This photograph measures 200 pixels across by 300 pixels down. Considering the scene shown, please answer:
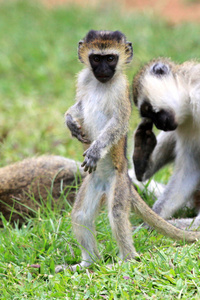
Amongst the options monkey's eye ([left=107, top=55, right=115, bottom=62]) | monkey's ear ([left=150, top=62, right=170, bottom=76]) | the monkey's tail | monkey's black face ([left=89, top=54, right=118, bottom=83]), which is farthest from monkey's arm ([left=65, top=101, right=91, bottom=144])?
monkey's ear ([left=150, top=62, right=170, bottom=76])

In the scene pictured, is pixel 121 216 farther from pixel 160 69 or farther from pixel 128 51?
pixel 160 69

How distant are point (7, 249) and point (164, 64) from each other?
2.66 m

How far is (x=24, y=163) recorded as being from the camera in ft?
21.1

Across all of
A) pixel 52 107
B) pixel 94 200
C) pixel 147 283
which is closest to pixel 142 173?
pixel 94 200

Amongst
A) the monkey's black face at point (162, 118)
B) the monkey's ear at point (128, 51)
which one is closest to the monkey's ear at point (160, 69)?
the monkey's black face at point (162, 118)

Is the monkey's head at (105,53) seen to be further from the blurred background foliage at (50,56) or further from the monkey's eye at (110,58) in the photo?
the blurred background foliage at (50,56)

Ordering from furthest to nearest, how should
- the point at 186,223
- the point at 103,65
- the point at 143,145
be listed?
the point at 143,145
the point at 186,223
the point at 103,65

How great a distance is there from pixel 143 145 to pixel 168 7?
9971 mm

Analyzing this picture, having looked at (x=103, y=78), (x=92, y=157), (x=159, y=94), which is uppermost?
(x=103, y=78)

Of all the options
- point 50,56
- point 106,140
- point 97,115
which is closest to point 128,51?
point 97,115

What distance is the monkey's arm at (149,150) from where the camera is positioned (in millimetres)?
5777

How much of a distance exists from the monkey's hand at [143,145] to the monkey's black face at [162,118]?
154mm

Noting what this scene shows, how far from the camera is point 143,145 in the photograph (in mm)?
5902

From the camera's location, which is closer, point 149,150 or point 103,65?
point 103,65
